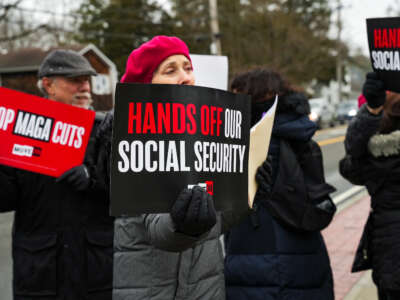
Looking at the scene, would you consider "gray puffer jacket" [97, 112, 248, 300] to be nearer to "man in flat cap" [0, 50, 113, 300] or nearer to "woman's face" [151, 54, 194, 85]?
"woman's face" [151, 54, 194, 85]

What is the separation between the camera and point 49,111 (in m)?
2.25

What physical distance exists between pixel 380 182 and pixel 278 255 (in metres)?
0.81

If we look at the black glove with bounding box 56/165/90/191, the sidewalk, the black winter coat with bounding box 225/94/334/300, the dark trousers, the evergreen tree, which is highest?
the evergreen tree

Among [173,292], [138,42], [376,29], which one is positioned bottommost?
→ [173,292]

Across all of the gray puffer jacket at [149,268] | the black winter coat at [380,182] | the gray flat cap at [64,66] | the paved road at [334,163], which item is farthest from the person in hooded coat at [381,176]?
the paved road at [334,163]

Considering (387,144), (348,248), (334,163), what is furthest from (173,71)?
(334,163)

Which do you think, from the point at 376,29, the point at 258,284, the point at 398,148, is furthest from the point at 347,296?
the point at 376,29

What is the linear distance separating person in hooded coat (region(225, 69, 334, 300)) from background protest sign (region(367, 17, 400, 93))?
1.20 feet

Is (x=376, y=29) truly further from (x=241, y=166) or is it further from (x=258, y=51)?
(x=258, y=51)

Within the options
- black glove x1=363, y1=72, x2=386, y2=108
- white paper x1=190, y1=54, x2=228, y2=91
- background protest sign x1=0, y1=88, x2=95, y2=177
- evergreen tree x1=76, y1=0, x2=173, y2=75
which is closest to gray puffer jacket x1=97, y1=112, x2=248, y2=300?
background protest sign x1=0, y1=88, x2=95, y2=177

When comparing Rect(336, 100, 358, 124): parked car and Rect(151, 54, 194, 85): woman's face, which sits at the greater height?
Rect(151, 54, 194, 85): woman's face

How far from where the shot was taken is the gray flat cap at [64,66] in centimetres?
254

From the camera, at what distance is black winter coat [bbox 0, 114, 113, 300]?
228 centimetres

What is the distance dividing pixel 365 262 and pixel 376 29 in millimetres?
1246
